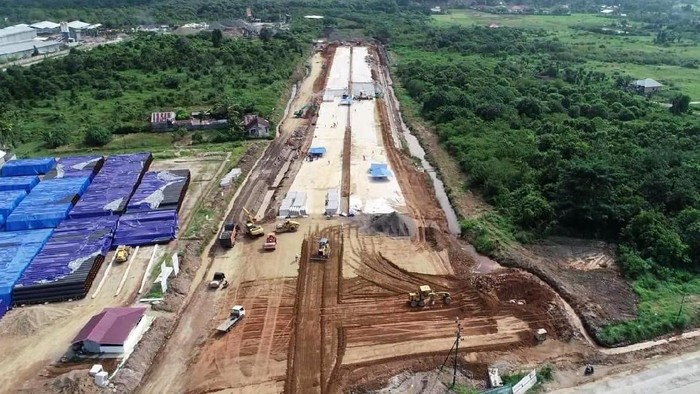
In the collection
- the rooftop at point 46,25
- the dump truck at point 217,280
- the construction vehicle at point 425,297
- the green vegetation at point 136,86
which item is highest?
the rooftop at point 46,25

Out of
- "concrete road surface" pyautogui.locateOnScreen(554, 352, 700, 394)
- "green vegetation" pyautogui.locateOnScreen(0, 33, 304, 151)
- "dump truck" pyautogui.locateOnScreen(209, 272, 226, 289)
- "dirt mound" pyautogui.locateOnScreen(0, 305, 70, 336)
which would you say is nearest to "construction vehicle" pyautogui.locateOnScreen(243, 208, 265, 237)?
"dump truck" pyautogui.locateOnScreen(209, 272, 226, 289)

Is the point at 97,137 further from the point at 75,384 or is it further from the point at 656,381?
the point at 656,381

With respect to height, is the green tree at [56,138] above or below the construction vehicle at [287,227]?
above

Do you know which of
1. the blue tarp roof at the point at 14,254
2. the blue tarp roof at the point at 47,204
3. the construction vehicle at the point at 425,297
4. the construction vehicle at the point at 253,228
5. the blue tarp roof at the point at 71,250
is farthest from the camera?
the construction vehicle at the point at 253,228

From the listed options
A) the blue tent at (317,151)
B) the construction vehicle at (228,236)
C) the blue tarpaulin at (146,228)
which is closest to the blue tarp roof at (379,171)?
the blue tent at (317,151)

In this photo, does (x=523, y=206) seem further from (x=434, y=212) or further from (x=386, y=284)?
(x=386, y=284)

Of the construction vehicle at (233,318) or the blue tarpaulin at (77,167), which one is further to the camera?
the blue tarpaulin at (77,167)

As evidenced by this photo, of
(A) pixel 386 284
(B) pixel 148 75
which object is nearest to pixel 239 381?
(A) pixel 386 284

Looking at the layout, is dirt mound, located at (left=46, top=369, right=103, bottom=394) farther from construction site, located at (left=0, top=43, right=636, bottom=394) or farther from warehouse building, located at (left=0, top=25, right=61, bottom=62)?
warehouse building, located at (left=0, top=25, right=61, bottom=62)

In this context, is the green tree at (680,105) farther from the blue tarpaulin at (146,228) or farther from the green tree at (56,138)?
the green tree at (56,138)
